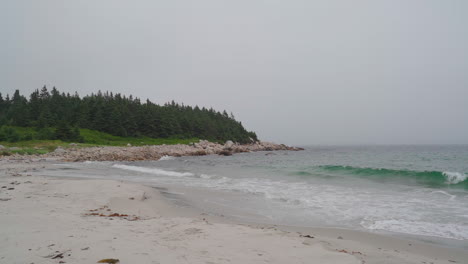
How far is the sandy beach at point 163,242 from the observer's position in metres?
3.88

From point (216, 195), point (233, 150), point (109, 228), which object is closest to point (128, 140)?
point (233, 150)

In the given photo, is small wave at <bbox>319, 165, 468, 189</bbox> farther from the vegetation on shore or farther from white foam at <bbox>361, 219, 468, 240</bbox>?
the vegetation on shore

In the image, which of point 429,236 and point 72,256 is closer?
point 72,256

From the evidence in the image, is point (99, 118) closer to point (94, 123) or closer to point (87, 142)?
point (94, 123)

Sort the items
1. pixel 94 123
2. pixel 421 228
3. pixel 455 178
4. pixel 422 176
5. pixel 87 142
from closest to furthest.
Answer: pixel 421 228 → pixel 455 178 → pixel 422 176 → pixel 87 142 → pixel 94 123

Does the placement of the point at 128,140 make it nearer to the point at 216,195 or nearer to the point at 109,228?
the point at 216,195

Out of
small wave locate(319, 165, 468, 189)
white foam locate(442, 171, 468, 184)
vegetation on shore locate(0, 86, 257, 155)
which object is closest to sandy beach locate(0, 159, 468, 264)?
small wave locate(319, 165, 468, 189)

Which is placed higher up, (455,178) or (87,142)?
(87,142)

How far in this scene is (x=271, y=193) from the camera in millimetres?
12047

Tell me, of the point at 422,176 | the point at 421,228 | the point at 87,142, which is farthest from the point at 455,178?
the point at 87,142

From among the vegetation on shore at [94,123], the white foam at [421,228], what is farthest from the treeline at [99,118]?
the white foam at [421,228]

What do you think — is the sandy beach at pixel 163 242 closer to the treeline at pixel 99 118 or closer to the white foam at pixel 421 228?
the white foam at pixel 421 228

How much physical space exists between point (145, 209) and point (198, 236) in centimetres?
352

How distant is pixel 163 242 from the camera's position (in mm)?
4566
